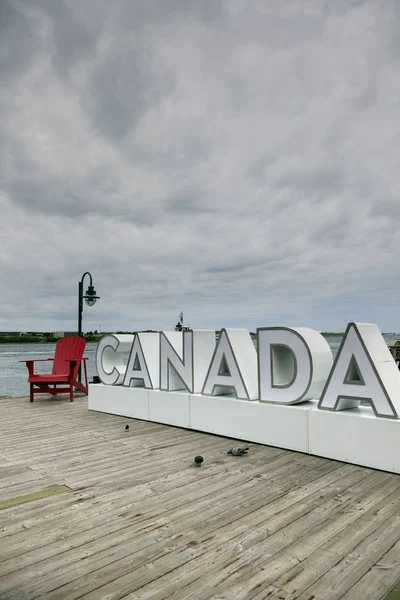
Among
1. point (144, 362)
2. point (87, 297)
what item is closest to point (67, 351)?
point (87, 297)

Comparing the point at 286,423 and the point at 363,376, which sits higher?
the point at 363,376

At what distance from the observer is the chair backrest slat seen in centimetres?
839

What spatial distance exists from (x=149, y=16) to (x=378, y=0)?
419 centimetres

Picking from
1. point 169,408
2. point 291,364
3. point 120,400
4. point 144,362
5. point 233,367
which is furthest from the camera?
point 120,400

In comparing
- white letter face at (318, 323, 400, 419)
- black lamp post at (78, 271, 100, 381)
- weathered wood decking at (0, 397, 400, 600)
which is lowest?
weathered wood decking at (0, 397, 400, 600)

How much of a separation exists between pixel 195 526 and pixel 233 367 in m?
2.51

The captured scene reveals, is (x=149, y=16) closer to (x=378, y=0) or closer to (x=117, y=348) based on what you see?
(x=378, y=0)

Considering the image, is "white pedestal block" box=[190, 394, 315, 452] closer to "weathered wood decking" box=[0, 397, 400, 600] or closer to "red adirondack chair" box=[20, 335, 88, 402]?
"weathered wood decking" box=[0, 397, 400, 600]

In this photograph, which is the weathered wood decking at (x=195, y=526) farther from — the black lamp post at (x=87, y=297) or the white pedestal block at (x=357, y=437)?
the black lamp post at (x=87, y=297)

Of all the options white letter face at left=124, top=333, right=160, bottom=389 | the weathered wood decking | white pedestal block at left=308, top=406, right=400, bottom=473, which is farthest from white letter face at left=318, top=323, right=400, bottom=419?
white letter face at left=124, top=333, right=160, bottom=389

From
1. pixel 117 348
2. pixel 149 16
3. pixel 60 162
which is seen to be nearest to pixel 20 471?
pixel 117 348

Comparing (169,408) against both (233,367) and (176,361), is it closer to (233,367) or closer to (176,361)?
(176,361)

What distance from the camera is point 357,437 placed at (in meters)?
3.76

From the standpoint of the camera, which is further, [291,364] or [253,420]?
[291,364]
